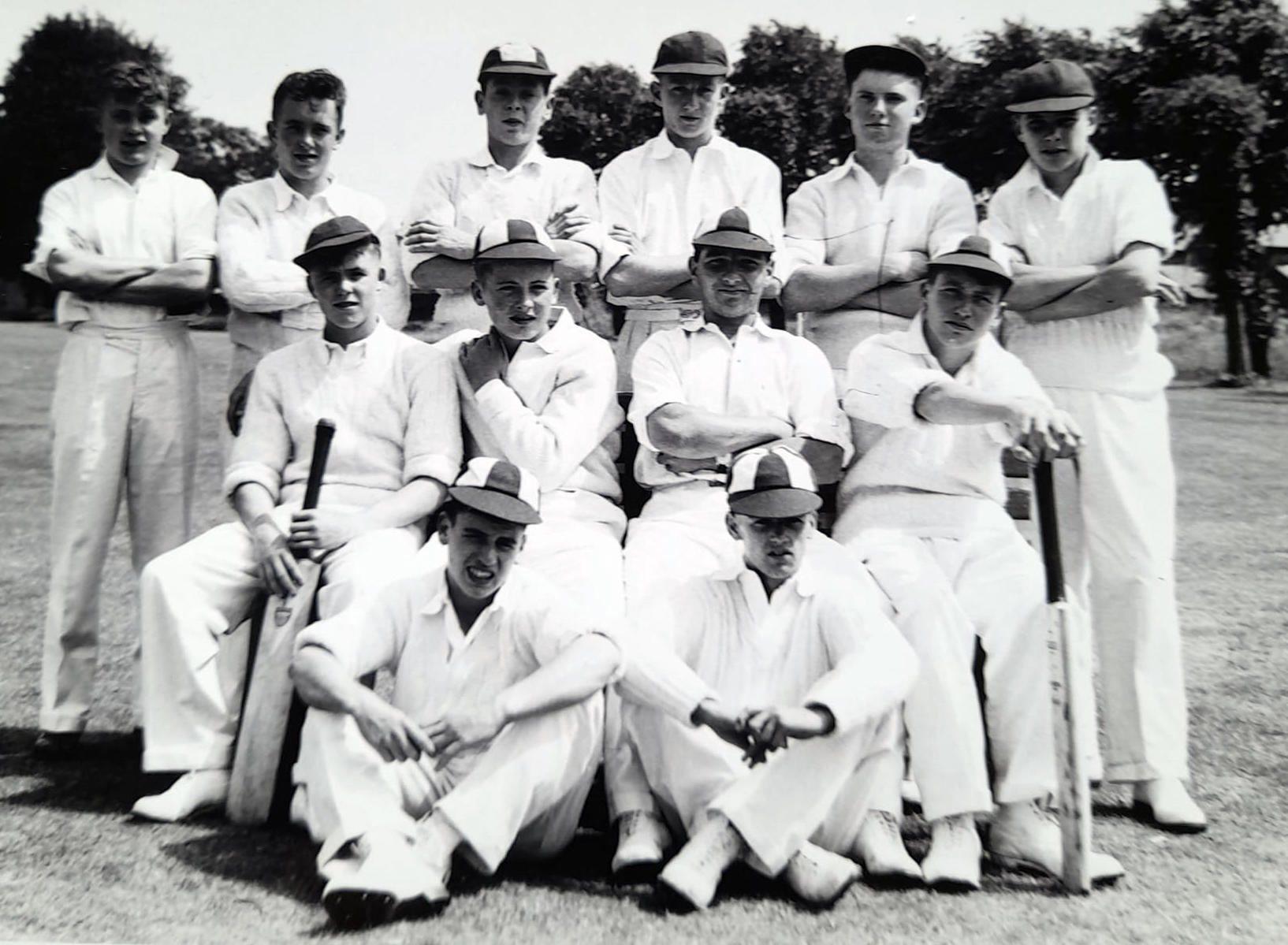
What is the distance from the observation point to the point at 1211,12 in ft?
26.6

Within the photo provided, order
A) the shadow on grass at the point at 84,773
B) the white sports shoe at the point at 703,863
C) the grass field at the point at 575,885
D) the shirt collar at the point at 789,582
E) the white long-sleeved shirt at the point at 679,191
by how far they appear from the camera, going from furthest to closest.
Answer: the white long-sleeved shirt at the point at 679,191, the shadow on grass at the point at 84,773, the shirt collar at the point at 789,582, the white sports shoe at the point at 703,863, the grass field at the point at 575,885

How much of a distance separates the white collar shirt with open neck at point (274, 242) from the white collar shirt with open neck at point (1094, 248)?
8.25 feet

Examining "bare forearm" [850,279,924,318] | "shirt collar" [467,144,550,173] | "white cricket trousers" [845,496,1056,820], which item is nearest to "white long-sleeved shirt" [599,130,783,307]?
"shirt collar" [467,144,550,173]

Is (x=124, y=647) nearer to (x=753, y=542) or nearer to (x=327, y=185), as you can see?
(x=327, y=185)

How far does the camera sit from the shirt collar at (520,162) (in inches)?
214

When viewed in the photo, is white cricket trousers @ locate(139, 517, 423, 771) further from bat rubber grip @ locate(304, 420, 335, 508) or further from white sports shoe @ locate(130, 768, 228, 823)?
bat rubber grip @ locate(304, 420, 335, 508)

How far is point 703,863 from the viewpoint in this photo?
3.61 meters

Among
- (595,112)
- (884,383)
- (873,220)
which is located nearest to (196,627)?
(884,383)

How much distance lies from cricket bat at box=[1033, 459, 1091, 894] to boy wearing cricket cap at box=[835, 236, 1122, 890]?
140mm

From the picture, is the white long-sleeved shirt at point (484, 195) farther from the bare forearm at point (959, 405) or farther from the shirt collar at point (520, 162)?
the bare forearm at point (959, 405)

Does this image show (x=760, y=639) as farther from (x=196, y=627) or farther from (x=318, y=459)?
(x=196, y=627)

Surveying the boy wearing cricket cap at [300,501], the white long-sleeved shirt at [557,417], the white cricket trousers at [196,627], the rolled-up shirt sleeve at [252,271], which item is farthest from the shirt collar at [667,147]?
the white cricket trousers at [196,627]

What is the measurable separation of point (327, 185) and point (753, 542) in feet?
8.25

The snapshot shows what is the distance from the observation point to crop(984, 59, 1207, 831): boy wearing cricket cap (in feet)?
15.4
